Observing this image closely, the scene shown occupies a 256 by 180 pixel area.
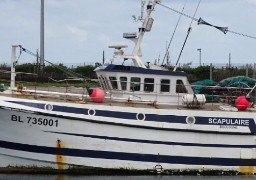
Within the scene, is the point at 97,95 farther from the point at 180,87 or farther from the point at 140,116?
the point at 180,87

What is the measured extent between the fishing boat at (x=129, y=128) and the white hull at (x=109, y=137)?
3 centimetres

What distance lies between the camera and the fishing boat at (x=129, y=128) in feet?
71.9

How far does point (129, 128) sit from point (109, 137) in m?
0.74

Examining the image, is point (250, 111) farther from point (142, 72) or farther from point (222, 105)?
point (142, 72)

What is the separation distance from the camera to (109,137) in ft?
72.5

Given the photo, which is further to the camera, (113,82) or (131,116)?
(113,82)

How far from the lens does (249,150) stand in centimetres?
2330

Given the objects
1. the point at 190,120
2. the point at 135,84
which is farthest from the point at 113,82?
the point at 190,120

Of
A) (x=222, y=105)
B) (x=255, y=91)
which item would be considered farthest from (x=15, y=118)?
(x=255, y=91)

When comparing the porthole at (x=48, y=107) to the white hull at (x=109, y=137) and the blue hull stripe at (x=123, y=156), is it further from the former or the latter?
the blue hull stripe at (x=123, y=156)

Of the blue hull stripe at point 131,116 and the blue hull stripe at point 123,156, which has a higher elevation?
the blue hull stripe at point 131,116

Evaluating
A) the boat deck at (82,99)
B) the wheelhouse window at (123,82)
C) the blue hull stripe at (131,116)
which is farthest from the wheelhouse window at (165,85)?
the blue hull stripe at (131,116)

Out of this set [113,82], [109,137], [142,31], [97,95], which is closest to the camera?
[109,137]

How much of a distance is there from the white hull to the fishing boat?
0.11 ft
